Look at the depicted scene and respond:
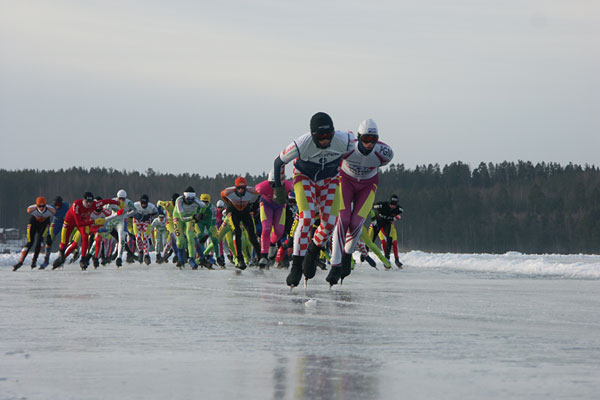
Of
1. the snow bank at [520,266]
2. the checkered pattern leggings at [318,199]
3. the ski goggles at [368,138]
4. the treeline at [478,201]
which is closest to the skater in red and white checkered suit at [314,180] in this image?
the checkered pattern leggings at [318,199]

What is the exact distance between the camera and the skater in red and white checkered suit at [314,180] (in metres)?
12.2

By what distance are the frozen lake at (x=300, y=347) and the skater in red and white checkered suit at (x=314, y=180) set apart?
911 millimetres

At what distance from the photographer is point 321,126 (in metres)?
12.1

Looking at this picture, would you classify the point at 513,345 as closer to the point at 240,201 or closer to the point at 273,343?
the point at 273,343

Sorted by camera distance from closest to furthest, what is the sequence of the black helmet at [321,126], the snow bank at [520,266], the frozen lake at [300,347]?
the frozen lake at [300,347] < the black helmet at [321,126] < the snow bank at [520,266]

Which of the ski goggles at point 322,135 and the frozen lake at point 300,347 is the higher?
the ski goggles at point 322,135

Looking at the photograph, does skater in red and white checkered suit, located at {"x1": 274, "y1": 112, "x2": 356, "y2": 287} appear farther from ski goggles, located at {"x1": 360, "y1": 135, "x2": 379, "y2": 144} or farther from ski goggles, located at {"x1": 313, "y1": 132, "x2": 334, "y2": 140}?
ski goggles, located at {"x1": 360, "y1": 135, "x2": 379, "y2": 144}

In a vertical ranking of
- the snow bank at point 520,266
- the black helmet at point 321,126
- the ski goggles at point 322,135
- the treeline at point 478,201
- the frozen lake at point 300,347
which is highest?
the treeline at point 478,201

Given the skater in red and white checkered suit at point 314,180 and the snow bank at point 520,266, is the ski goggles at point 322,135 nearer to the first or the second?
the skater in red and white checkered suit at point 314,180

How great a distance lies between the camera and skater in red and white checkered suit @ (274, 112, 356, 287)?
39.9 ft

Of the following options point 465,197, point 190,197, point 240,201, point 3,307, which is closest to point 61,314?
point 3,307

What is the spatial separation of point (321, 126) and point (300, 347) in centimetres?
619

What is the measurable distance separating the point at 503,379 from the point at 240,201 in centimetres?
1767

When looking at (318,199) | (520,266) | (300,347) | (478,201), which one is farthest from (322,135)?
(478,201)
